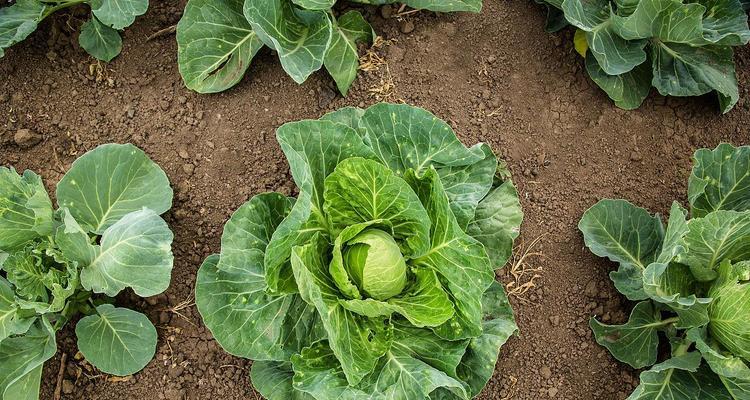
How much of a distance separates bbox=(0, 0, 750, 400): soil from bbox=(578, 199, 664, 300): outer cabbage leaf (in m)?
0.15

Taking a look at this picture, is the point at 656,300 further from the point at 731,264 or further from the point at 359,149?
the point at 359,149

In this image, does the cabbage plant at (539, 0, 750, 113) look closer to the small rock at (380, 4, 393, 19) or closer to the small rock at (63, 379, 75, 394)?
the small rock at (380, 4, 393, 19)

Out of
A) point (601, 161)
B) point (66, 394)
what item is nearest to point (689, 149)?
point (601, 161)

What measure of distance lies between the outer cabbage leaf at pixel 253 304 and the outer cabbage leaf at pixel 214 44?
801mm

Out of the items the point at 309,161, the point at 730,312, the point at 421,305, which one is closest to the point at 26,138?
the point at 309,161

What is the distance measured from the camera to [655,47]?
4.11m

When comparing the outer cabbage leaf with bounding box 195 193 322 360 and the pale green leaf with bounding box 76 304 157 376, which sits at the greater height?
the outer cabbage leaf with bounding box 195 193 322 360

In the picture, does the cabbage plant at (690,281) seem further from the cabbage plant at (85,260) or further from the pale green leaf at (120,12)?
the pale green leaf at (120,12)

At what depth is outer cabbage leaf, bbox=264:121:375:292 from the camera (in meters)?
3.02

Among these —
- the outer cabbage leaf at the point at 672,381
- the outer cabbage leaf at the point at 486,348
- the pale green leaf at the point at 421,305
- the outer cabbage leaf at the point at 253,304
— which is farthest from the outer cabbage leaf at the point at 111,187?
the outer cabbage leaf at the point at 672,381

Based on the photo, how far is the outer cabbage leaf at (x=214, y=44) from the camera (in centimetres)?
372

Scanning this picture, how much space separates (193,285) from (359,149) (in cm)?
115

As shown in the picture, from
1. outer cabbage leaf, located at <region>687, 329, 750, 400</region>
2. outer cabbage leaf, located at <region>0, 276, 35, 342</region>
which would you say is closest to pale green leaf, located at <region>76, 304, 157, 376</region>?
outer cabbage leaf, located at <region>0, 276, 35, 342</region>

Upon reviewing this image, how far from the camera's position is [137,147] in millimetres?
3715
